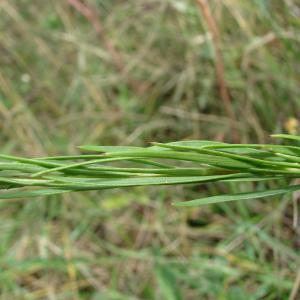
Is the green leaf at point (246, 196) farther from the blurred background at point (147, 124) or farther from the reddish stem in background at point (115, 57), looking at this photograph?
the reddish stem in background at point (115, 57)

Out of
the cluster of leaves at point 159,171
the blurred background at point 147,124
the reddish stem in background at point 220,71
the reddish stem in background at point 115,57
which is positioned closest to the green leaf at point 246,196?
the cluster of leaves at point 159,171

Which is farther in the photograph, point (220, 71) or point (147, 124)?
point (147, 124)

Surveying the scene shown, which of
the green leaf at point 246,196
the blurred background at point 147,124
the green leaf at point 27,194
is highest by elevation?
the blurred background at point 147,124

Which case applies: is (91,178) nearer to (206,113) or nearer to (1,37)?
(206,113)

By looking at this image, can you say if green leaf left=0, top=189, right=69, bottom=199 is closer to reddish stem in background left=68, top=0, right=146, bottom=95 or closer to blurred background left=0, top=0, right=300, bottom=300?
blurred background left=0, top=0, right=300, bottom=300

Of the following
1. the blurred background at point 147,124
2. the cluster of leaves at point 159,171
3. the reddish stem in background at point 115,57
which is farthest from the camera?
the reddish stem in background at point 115,57

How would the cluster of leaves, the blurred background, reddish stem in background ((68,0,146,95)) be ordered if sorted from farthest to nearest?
reddish stem in background ((68,0,146,95))
the blurred background
the cluster of leaves

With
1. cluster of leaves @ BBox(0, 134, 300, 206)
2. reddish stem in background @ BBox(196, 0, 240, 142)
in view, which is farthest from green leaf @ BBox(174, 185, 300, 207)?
reddish stem in background @ BBox(196, 0, 240, 142)

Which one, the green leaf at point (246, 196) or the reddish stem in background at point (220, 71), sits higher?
the reddish stem in background at point (220, 71)

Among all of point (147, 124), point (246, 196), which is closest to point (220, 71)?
point (147, 124)

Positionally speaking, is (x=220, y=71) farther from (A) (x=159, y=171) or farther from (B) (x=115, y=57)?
(A) (x=159, y=171)
